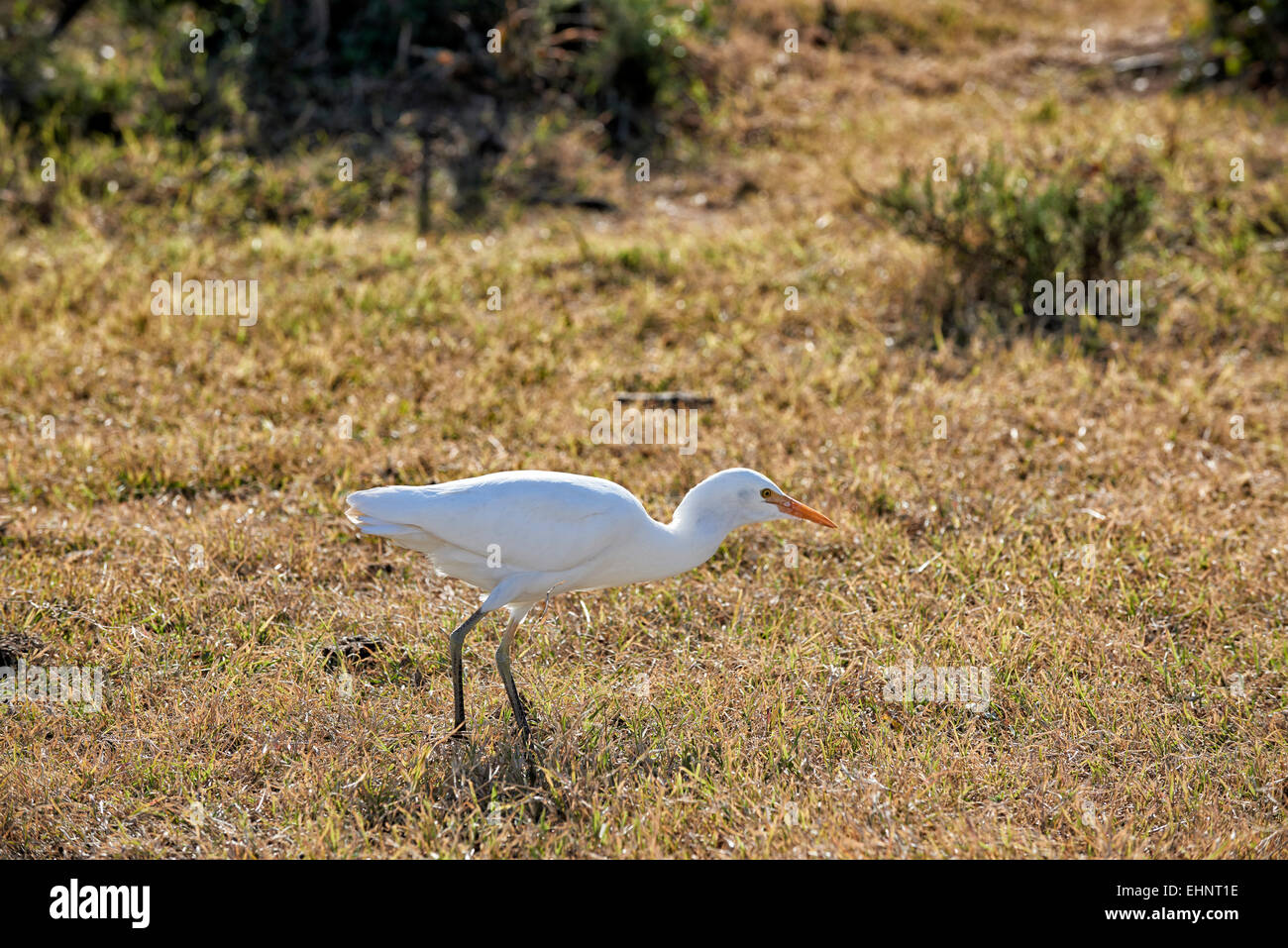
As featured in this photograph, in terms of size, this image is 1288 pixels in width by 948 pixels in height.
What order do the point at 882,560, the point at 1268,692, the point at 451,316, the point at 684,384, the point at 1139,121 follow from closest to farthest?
the point at 1268,692 < the point at 882,560 < the point at 684,384 < the point at 451,316 < the point at 1139,121

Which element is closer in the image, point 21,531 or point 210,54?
point 21,531

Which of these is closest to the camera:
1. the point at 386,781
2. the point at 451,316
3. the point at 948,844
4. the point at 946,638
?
the point at 948,844

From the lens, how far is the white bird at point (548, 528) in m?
3.56

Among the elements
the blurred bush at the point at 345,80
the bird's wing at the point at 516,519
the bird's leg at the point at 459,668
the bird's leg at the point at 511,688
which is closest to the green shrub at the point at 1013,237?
the blurred bush at the point at 345,80

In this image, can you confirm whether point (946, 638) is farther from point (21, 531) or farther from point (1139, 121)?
point (1139, 121)

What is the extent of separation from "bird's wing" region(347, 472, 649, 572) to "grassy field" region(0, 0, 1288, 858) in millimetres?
547

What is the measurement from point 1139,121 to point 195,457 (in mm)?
8180

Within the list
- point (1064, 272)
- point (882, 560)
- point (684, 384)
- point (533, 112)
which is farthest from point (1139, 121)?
point (882, 560)

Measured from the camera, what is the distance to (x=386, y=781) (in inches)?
134

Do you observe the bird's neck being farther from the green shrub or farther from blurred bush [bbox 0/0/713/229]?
blurred bush [bbox 0/0/713/229]

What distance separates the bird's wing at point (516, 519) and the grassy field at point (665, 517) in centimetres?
55

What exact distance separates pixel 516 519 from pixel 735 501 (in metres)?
0.66

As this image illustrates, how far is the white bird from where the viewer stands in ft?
11.7

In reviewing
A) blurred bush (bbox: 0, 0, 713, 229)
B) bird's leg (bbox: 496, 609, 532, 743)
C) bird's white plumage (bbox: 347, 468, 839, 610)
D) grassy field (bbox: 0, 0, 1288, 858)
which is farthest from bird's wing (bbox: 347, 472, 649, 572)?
blurred bush (bbox: 0, 0, 713, 229)
